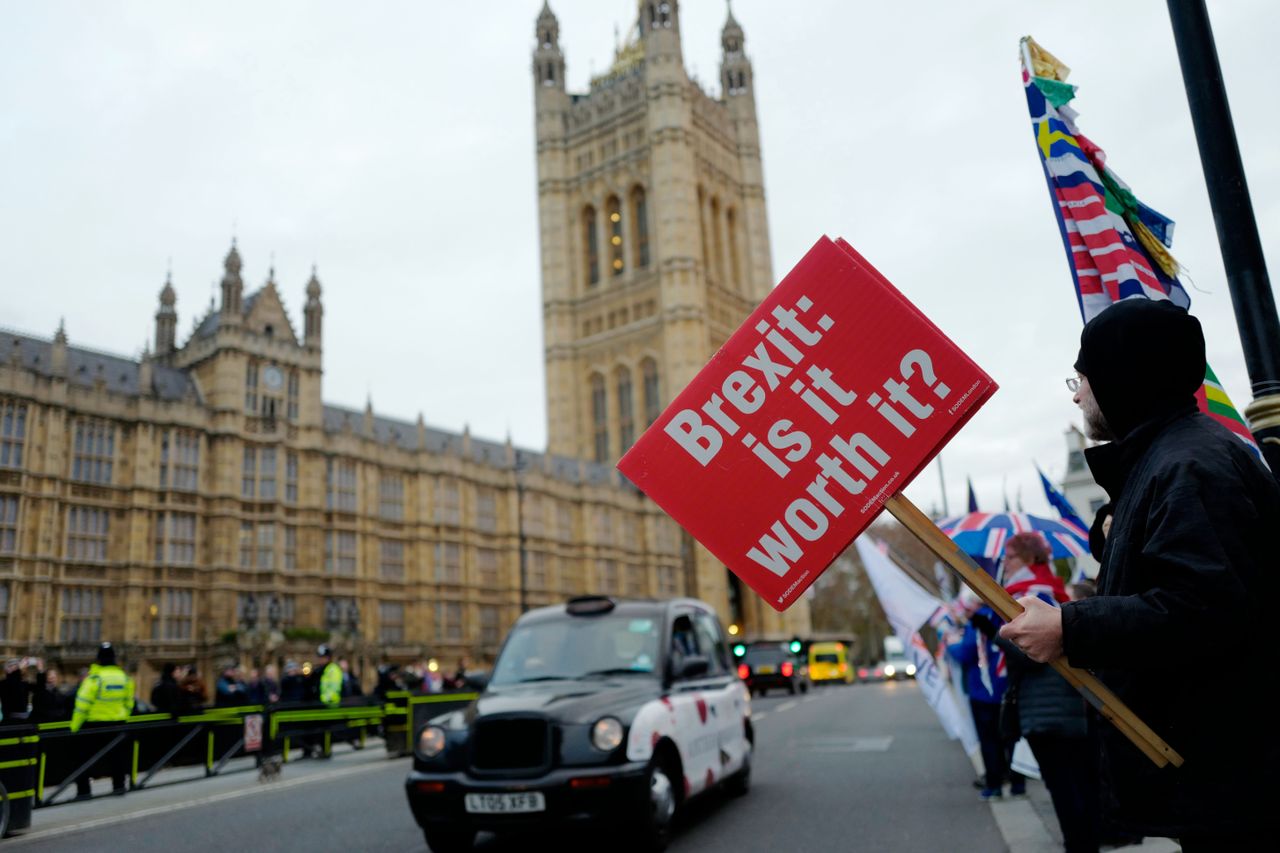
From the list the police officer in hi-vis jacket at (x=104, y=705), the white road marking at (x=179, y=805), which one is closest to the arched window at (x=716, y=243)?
the white road marking at (x=179, y=805)

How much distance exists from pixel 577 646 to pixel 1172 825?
237 inches

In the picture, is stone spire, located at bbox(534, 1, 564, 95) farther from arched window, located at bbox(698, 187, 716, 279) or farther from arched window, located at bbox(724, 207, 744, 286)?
arched window, located at bbox(724, 207, 744, 286)

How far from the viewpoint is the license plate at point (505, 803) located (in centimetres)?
601

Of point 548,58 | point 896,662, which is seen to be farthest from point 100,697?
point 548,58

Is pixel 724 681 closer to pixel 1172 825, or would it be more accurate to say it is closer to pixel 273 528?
pixel 1172 825

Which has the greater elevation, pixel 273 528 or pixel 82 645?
pixel 273 528

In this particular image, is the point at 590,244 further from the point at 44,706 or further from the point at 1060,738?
the point at 1060,738

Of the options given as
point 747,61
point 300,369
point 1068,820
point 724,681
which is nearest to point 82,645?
point 300,369

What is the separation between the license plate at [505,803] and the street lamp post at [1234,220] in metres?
4.49

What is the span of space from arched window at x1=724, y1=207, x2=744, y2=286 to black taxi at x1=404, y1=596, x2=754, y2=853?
68.8 m

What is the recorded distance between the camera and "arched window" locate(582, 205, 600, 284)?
Result: 7456 centimetres

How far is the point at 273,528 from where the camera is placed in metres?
35.0

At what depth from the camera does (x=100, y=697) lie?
39.7 ft

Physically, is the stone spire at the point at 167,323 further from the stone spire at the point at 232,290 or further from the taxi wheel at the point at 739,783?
the taxi wheel at the point at 739,783
